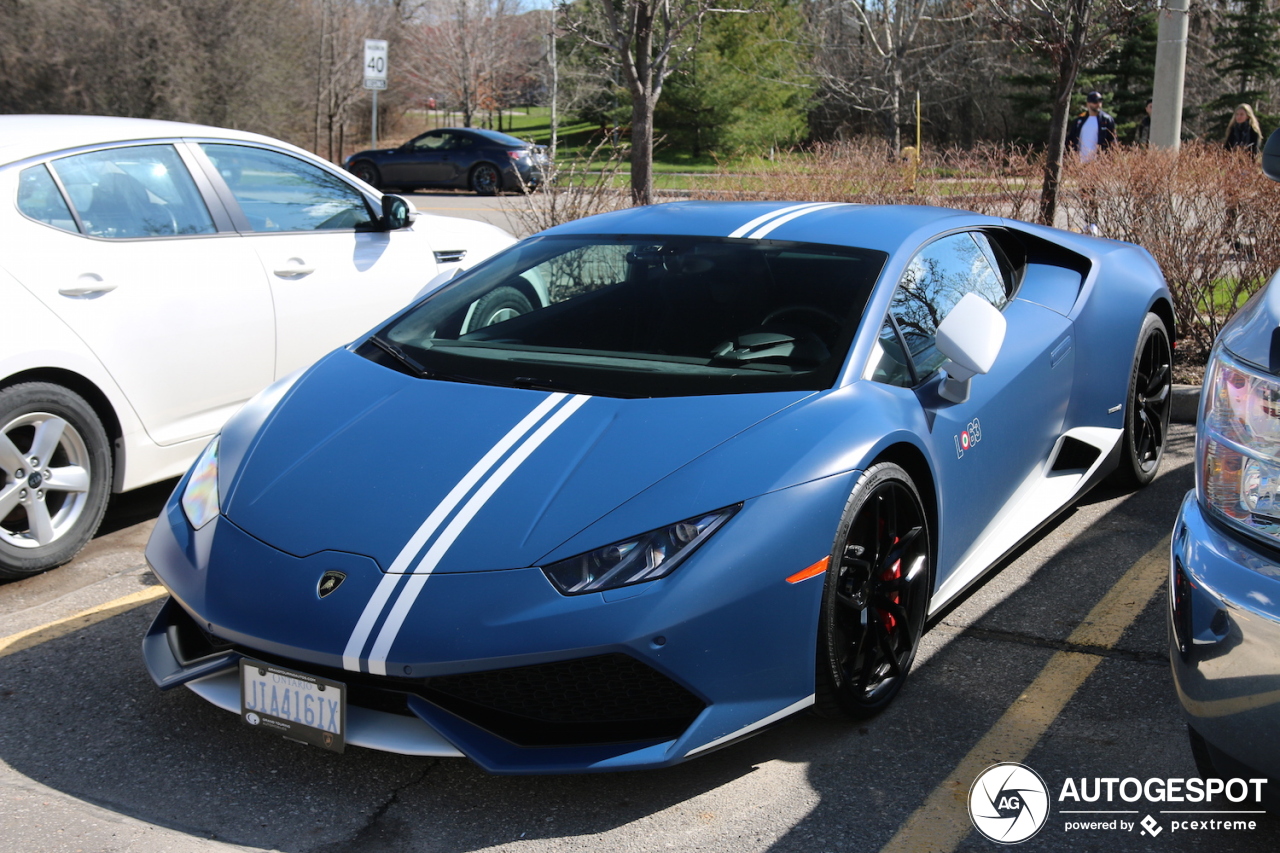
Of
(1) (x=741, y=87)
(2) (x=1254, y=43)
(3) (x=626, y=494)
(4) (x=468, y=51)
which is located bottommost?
(3) (x=626, y=494)

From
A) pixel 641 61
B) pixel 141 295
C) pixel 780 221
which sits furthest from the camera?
pixel 641 61

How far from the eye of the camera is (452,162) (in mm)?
23922

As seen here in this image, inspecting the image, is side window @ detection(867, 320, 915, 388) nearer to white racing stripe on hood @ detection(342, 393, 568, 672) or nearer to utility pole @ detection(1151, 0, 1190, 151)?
white racing stripe on hood @ detection(342, 393, 568, 672)

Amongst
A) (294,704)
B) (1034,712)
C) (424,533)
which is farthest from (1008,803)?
(294,704)

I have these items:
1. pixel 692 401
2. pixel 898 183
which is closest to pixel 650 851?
pixel 692 401

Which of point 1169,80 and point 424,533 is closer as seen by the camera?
point 424,533

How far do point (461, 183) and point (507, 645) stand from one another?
22557 millimetres

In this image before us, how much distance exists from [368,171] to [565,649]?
77.3ft

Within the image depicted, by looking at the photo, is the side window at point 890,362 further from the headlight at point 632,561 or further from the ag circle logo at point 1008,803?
the ag circle logo at point 1008,803

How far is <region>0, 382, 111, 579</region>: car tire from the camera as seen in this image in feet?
13.0

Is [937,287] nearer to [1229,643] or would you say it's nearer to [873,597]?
[873,597]

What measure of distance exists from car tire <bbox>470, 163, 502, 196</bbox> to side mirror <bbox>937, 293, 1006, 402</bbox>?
21015 mm

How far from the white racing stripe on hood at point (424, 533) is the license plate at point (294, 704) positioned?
0.10 meters

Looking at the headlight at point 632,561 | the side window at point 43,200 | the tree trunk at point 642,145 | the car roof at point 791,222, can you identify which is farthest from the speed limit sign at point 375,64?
the headlight at point 632,561
